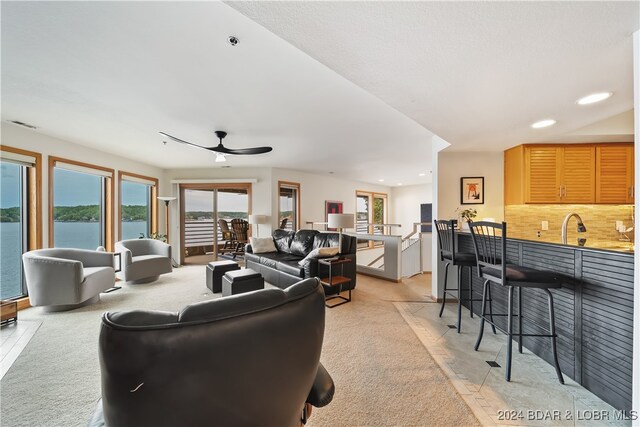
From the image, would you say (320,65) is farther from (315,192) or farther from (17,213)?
(315,192)

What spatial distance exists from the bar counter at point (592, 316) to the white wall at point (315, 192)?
540 cm

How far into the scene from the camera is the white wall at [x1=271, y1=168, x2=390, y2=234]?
6565 mm

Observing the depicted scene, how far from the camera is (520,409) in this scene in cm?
163

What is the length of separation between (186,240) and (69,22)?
18.6 feet

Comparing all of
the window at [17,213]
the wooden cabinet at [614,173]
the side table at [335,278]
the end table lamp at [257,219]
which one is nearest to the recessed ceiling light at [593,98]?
the wooden cabinet at [614,173]

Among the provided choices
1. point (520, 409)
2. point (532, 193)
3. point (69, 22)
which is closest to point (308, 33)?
point (69, 22)

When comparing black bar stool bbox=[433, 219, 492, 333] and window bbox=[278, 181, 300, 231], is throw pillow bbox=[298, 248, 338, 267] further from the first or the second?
window bbox=[278, 181, 300, 231]

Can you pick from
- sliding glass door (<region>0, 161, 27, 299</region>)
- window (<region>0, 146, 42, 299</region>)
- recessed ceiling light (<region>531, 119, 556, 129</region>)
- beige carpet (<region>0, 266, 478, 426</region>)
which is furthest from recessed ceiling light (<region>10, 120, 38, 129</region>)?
recessed ceiling light (<region>531, 119, 556, 129</region>)

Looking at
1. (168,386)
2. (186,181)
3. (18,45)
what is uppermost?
(18,45)

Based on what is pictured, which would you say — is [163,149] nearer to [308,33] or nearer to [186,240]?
[186,240]

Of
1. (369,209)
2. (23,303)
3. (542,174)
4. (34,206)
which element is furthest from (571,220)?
(34,206)

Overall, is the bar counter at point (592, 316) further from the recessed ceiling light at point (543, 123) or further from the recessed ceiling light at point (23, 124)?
the recessed ceiling light at point (23, 124)

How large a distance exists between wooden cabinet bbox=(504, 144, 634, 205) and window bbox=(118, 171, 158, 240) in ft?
23.6

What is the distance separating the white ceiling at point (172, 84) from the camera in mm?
1544
